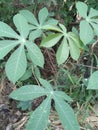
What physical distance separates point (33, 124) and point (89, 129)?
20.3 inches

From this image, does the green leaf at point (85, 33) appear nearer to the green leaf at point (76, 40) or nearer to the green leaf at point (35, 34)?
the green leaf at point (76, 40)

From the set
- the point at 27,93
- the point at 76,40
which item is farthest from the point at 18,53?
the point at 76,40

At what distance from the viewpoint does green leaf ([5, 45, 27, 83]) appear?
4.04 ft

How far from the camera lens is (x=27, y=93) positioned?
4.18ft

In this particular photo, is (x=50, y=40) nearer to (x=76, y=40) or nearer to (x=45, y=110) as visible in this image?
(x=76, y=40)

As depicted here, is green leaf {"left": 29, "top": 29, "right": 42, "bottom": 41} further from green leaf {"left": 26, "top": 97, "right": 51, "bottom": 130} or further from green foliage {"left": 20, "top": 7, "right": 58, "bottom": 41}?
green leaf {"left": 26, "top": 97, "right": 51, "bottom": 130}

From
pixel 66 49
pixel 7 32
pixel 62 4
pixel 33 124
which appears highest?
pixel 62 4

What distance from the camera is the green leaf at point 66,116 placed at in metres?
1.19

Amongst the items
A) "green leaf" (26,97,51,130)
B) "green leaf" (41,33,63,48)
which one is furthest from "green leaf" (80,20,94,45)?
"green leaf" (26,97,51,130)

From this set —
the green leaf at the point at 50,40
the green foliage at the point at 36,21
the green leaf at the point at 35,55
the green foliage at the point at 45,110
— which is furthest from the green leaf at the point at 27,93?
the green foliage at the point at 36,21

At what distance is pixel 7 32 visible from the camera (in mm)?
1324

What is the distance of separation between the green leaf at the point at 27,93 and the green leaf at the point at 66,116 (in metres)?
0.09

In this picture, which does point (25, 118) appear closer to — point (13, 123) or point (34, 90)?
point (13, 123)

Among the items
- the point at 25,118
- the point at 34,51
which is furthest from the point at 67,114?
the point at 25,118
